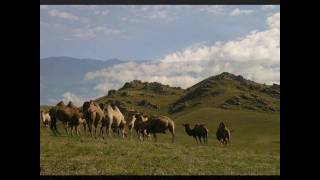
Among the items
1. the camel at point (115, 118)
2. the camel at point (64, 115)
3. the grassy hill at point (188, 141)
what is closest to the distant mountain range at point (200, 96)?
the grassy hill at point (188, 141)

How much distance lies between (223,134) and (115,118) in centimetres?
257

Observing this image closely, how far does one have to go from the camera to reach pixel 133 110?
447 inches

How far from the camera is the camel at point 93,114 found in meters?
10.8

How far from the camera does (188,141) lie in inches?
427

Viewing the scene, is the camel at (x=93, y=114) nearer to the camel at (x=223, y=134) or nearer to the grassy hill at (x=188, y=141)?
the grassy hill at (x=188, y=141)

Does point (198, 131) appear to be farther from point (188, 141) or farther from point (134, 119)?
point (134, 119)

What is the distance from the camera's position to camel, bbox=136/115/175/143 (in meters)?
11.0

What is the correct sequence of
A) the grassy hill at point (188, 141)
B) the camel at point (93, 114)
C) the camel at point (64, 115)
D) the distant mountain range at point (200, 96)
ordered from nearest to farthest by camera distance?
the grassy hill at point (188, 141) → the camel at point (64, 115) → the camel at point (93, 114) → the distant mountain range at point (200, 96)

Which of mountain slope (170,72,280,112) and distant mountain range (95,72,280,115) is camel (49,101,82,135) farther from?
mountain slope (170,72,280,112)

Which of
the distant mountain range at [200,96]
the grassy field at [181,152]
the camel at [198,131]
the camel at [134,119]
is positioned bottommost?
the grassy field at [181,152]
